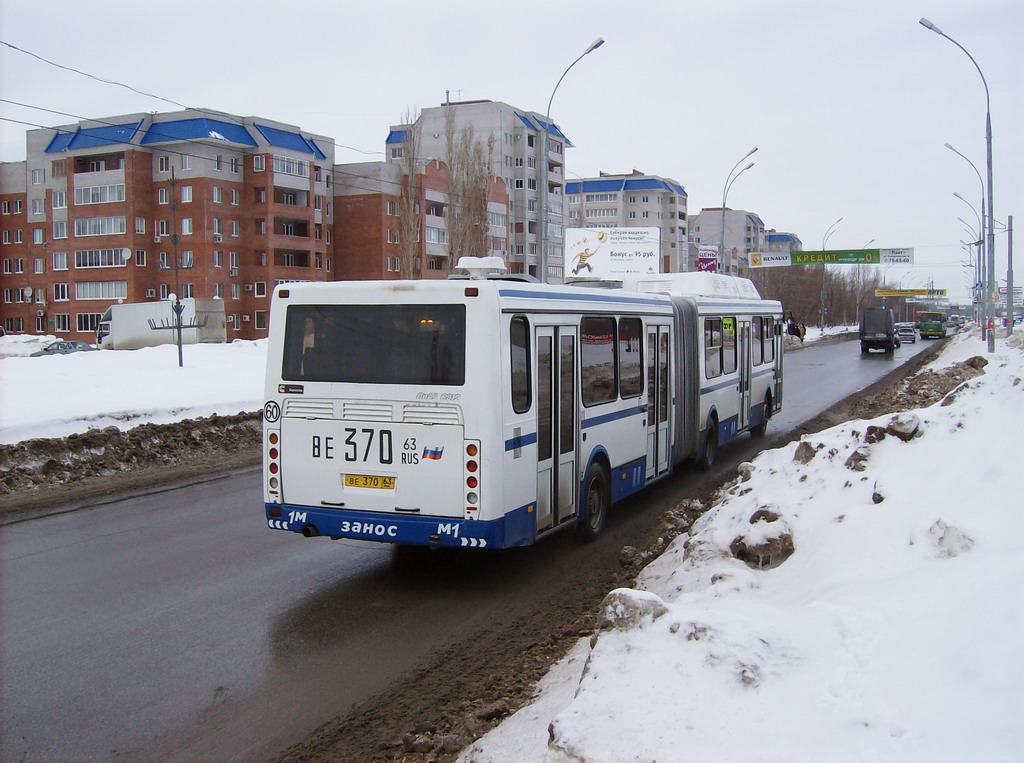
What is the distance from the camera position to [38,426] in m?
13.5

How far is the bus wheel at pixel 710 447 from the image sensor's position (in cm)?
1406

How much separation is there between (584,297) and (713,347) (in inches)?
219

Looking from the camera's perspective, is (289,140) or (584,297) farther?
(289,140)

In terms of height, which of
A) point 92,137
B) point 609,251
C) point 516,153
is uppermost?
point 516,153

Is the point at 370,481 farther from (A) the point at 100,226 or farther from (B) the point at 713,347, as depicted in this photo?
(A) the point at 100,226

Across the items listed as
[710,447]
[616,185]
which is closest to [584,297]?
[710,447]

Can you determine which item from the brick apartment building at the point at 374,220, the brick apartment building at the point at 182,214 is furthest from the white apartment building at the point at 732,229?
→ the brick apartment building at the point at 182,214

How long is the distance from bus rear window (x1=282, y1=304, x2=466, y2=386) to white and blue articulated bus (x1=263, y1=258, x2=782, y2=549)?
10 millimetres

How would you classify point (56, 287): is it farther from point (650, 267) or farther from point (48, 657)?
point (48, 657)

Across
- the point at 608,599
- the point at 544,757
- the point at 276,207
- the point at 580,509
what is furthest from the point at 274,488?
the point at 276,207

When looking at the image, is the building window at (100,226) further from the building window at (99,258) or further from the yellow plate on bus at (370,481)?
the yellow plate on bus at (370,481)

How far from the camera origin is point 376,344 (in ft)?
25.8

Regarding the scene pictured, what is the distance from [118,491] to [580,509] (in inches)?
251

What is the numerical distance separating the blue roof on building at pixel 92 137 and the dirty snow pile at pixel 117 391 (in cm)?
4540
